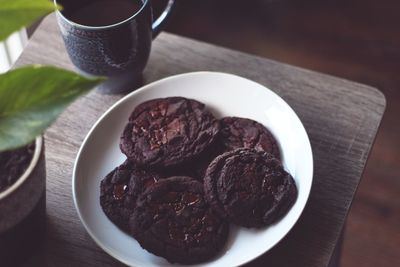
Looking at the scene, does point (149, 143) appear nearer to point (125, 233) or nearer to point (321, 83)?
point (125, 233)

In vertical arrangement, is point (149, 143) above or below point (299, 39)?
above

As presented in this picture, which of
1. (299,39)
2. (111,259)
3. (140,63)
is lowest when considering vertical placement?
(299,39)

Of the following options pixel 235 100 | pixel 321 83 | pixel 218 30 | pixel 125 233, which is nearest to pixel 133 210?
pixel 125 233

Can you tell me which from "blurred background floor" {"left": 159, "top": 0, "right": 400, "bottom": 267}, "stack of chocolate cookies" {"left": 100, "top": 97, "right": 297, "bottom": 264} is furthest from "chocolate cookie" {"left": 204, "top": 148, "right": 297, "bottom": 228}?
"blurred background floor" {"left": 159, "top": 0, "right": 400, "bottom": 267}

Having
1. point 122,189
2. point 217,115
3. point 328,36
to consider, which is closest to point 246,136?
point 217,115

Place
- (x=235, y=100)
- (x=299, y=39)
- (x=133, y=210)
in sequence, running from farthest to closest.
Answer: (x=299, y=39)
(x=235, y=100)
(x=133, y=210)

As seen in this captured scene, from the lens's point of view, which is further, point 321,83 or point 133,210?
point 321,83
